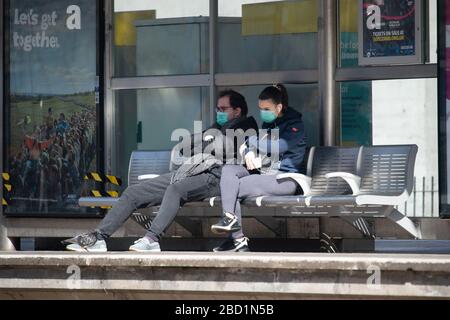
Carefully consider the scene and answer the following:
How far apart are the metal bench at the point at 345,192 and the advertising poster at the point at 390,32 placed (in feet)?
3.02

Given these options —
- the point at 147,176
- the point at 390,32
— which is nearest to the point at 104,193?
the point at 147,176

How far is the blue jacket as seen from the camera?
30.5 feet

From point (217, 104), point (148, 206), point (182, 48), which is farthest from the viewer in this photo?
point (182, 48)

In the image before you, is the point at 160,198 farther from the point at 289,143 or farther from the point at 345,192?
the point at 345,192

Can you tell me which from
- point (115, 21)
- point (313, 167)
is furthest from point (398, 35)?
point (115, 21)

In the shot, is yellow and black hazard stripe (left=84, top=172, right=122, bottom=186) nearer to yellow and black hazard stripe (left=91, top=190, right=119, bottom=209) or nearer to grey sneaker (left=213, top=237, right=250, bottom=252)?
yellow and black hazard stripe (left=91, top=190, right=119, bottom=209)

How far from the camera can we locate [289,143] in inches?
367

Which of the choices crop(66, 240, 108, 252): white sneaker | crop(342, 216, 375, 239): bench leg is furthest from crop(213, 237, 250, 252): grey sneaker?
crop(342, 216, 375, 239): bench leg

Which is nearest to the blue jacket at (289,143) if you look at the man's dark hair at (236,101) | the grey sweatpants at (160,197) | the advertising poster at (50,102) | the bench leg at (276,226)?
the man's dark hair at (236,101)

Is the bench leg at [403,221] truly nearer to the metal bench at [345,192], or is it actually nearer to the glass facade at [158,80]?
the metal bench at [345,192]

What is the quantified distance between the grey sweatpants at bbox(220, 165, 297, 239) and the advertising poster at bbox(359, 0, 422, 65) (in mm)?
1460

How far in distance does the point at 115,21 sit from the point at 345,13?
7.06ft

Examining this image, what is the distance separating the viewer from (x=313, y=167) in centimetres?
960
